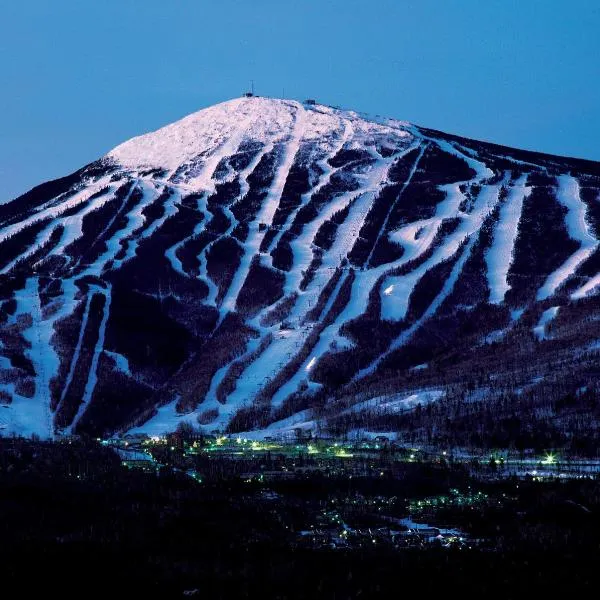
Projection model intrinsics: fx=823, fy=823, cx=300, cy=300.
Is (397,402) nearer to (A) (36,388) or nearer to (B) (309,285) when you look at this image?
(A) (36,388)

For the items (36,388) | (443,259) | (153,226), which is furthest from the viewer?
(153,226)

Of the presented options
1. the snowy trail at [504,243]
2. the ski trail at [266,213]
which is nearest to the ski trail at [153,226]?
the ski trail at [266,213]

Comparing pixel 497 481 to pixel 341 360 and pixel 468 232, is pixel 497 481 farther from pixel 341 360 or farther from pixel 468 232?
pixel 468 232

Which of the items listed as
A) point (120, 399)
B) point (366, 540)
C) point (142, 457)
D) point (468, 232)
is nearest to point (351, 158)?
point (468, 232)

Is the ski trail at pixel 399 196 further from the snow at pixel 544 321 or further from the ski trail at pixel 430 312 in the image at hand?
the snow at pixel 544 321

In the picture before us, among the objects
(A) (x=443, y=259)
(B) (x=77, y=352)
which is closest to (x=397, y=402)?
(B) (x=77, y=352)

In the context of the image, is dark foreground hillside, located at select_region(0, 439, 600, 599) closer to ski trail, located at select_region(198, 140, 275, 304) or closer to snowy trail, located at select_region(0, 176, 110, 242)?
ski trail, located at select_region(198, 140, 275, 304)

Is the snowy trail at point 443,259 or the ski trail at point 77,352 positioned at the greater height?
the snowy trail at point 443,259
